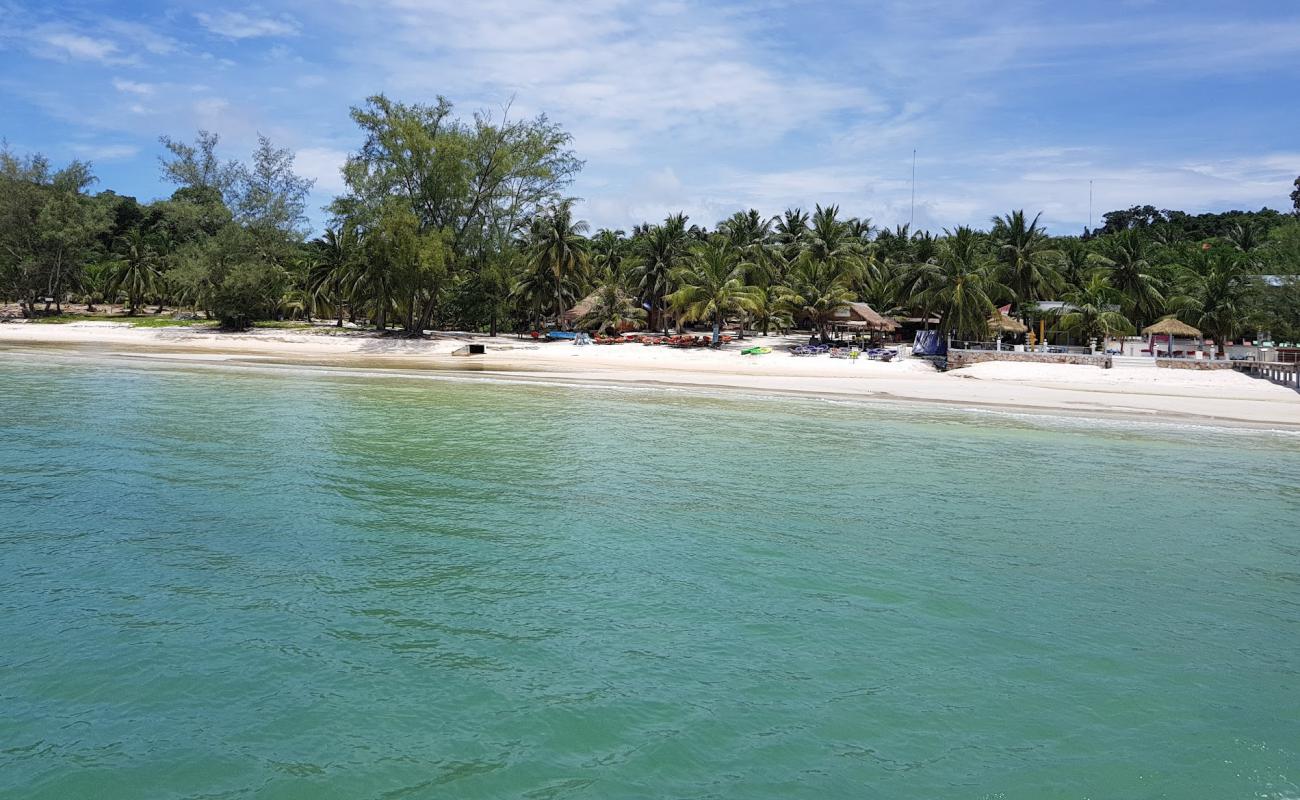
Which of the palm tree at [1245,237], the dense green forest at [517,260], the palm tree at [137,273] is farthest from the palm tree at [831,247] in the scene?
the palm tree at [137,273]

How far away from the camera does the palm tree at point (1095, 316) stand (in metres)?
42.3

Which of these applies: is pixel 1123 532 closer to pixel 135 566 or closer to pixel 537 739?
pixel 537 739

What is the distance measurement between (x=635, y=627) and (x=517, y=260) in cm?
4906

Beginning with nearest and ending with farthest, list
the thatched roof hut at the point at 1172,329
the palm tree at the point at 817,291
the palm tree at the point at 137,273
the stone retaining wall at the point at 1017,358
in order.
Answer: the stone retaining wall at the point at 1017,358 → the thatched roof hut at the point at 1172,329 → the palm tree at the point at 817,291 → the palm tree at the point at 137,273

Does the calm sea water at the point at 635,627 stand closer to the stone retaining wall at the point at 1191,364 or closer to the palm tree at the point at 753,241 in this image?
the stone retaining wall at the point at 1191,364

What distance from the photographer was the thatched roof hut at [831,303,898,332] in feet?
163

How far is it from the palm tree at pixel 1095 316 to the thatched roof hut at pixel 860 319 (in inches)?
381

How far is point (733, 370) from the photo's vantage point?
40.8m

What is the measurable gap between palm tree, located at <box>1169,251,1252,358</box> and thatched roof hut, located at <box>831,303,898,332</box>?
17.2 metres

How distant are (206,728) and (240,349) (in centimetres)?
4780

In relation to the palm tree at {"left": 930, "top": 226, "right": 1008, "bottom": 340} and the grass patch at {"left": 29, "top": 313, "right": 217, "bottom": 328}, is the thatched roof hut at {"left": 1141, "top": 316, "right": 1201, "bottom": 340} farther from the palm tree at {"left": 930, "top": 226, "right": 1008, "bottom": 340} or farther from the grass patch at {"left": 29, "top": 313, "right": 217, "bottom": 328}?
the grass patch at {"left": 29, "top": 313, "right": 217, "bottom": 328}

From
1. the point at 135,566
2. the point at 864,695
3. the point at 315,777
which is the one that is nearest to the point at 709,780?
the point at 864,695

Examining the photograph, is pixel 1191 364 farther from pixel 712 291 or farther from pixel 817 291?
pixel 712 291

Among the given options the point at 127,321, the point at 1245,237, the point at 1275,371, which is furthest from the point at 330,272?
the point at 1245,237
